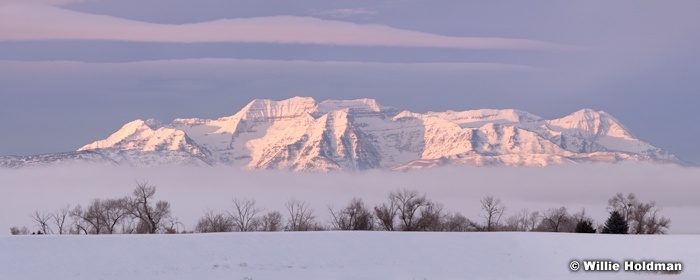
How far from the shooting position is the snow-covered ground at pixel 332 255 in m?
64.9

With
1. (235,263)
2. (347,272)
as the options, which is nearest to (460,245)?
(347,272)

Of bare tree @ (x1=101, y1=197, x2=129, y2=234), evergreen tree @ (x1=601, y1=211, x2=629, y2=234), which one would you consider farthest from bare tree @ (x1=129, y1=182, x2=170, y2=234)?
evergreen tree @ (x1=601, y1=211, x2=629, y2=234)

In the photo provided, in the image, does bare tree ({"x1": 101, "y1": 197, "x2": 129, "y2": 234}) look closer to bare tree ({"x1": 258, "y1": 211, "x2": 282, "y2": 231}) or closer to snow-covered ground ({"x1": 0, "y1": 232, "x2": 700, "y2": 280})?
bare tree ({"x1": 258, "y1": 211, "x2": 282, "y2": 231})

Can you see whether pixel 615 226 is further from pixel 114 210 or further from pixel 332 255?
pixel 114 210

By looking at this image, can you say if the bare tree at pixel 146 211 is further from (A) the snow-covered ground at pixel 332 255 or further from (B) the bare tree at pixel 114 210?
(A) the snow-covered ground at pixel 332 255

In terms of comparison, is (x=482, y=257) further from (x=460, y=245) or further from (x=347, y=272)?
(x=347, y=272)

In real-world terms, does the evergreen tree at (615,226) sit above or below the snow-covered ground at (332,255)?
above

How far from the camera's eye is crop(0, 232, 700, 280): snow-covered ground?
64875mm

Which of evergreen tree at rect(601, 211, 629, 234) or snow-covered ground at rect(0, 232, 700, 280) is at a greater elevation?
evergreen tree at rect(601, 211, 629, 234)

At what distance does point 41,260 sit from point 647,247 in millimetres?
44844

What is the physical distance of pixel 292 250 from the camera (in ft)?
237

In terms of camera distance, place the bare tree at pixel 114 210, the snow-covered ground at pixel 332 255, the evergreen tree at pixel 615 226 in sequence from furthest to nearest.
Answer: the bare tree at pixel 114 210, the evergreen tree at pixel 615 226, the snow-covered ground at pixel 332 255

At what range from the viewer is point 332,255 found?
72.1m

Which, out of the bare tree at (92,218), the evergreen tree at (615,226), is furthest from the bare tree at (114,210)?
the evergreen tree at (615,226)
